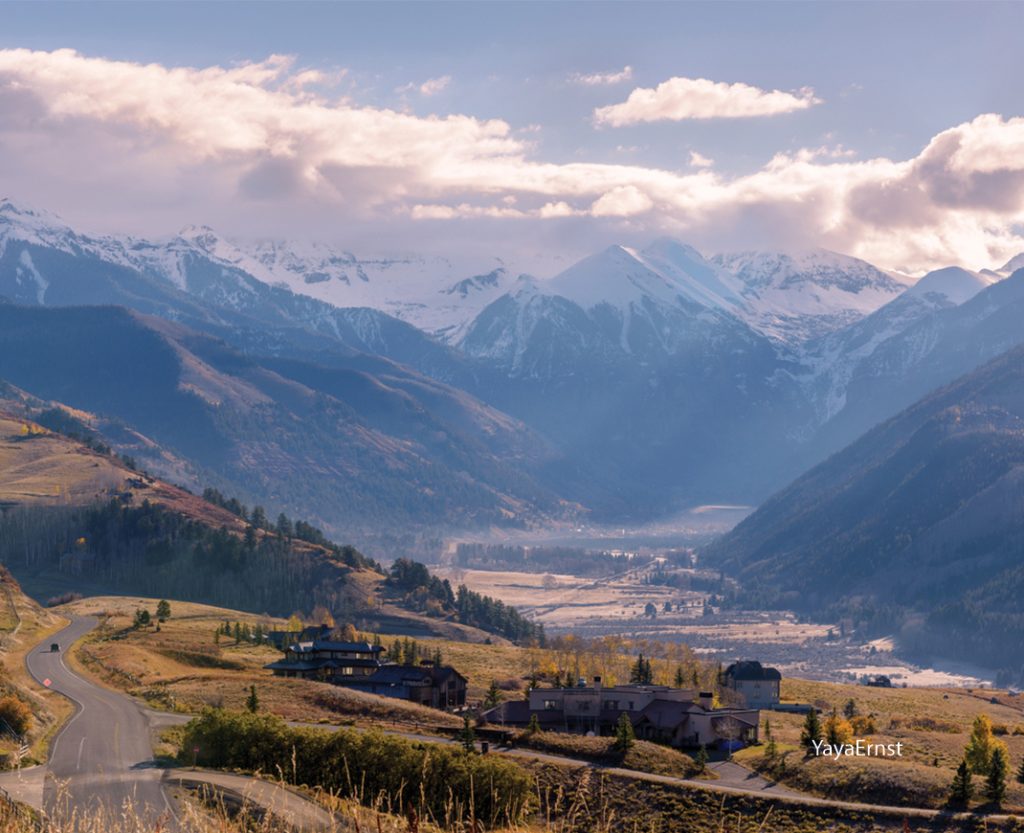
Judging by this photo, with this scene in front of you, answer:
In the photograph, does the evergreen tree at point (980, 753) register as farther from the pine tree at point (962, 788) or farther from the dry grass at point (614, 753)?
the dry grass at point (614, 753)

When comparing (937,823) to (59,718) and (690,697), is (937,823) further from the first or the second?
(59,718)

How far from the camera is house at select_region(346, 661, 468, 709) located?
143 metres

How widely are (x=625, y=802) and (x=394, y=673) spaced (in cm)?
5291

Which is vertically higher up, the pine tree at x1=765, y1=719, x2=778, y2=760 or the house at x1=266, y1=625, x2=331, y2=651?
the house at x1=266, y1=625, x2=331, y2=651

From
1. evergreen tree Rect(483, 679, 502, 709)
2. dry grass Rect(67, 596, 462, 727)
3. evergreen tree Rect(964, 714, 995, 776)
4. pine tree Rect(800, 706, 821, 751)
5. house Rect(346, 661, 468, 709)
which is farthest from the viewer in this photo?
house Rect(346, 661, 468, 709)

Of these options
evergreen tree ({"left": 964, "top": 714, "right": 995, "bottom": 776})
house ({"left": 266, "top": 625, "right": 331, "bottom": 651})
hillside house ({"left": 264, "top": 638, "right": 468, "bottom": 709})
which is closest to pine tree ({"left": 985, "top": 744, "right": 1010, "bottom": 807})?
evergreen tree ({"left": 964, "top": 714, "right": 995, "bottom": 776})

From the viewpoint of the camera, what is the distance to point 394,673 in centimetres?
14825

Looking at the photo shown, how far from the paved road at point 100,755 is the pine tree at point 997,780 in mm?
52245

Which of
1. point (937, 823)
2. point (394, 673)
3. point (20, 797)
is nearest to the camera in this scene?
point (20, 797)

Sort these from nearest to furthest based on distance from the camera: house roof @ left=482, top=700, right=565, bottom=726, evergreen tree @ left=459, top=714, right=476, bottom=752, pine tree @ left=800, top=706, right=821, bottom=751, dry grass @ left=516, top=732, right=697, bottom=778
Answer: evergreen tree @ left=459, top=714, right=476, bottom=752 < dry grass @ left=516, top=732, right=697, bottom=778 < pine tree @ left=800, top=706, right=821, bottom=751 < house roof @ left=482, top=700, right=565, bottom=726

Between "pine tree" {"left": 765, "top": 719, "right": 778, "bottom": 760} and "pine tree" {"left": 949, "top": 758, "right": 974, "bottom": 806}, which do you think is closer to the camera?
"pine tree" {"left": 949, "top": 758, "right": 974, "bottom": 806}

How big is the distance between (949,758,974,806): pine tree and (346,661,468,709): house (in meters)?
55.9

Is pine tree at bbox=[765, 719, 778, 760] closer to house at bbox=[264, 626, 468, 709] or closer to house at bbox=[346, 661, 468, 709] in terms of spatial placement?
house at bbox=[346, 661, 468, 709]

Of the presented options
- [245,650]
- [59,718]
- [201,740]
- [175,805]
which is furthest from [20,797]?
[245,650]
